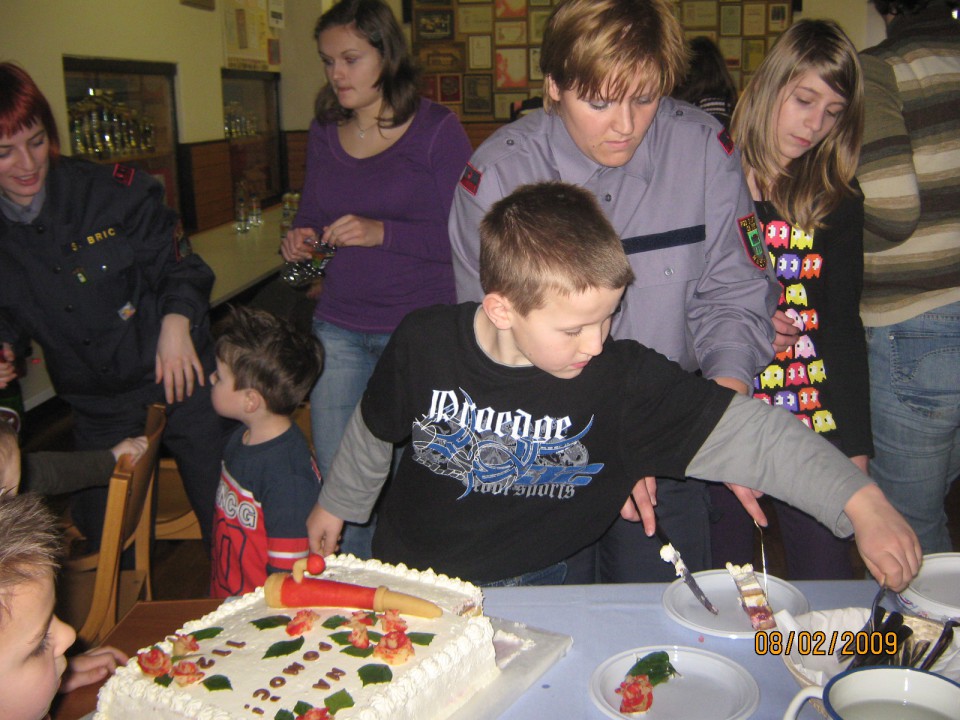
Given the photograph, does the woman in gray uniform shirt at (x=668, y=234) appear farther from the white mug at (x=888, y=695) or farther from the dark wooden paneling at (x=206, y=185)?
the dark wooden paneling at (x=206, y=185)

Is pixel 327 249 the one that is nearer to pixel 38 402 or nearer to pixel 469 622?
pixel 469 622

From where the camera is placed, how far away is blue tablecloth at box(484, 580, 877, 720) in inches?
42.9

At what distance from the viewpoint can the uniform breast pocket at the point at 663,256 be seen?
169cm

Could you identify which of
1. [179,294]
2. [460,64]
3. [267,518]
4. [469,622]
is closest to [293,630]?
[469,622]

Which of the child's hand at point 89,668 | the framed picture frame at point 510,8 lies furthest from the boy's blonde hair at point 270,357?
the framed picture frame at point 510,8

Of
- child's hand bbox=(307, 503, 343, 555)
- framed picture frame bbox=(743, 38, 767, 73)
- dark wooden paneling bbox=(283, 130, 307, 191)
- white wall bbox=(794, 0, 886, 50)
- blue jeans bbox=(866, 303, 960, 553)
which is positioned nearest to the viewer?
child's hand bbox=(307, 503, 343, 555)

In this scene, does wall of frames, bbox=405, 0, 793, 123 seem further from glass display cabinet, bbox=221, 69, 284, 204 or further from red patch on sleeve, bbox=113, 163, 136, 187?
red patch on sleeve, bbox=113, 163, 136, 187

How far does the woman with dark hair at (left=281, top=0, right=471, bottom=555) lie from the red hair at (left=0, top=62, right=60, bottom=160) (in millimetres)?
718

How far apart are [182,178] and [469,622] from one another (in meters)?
4.63

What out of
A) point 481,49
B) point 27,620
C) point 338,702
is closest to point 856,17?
point 481,49

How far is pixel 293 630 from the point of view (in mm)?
1188

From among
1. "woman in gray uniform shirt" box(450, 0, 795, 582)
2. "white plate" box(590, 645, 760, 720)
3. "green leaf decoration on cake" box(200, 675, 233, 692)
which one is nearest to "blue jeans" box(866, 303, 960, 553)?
Answer: "woman in gray uniform shirt" box(450, 0, 795, 582)
